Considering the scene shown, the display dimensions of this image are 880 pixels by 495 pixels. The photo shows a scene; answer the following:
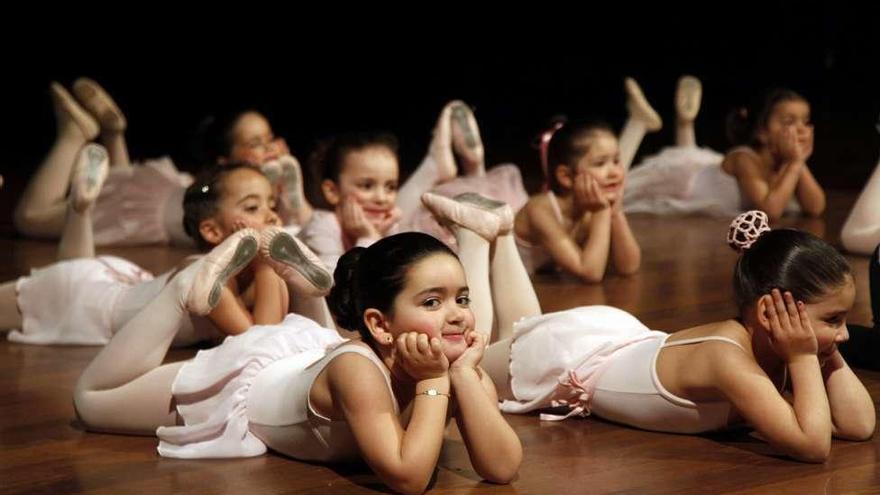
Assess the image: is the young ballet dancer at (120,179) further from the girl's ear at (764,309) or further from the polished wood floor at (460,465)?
the girl's ear at (764,309)

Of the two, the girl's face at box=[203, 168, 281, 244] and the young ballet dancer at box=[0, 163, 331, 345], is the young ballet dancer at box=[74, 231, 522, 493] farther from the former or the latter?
the girl's face at box=[203, 168, 281, 244]

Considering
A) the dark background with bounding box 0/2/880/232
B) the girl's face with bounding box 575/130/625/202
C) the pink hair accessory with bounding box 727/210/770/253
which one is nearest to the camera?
the pink hair accessory with bounding box 727/210/770/253

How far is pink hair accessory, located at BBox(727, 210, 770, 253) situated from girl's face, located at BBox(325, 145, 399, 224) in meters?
1.45

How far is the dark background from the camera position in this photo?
8.32 meters

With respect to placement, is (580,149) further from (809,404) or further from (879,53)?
(879,53)

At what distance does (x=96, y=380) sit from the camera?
9.84 ft

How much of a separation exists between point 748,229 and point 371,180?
4.96 ft

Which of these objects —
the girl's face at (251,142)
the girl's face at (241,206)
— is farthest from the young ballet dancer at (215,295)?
the girl's face at (251,142)

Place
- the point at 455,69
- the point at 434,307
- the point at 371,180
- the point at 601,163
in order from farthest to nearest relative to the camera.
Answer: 1. the point at 455,69
2. the point at 601,163
3. the point at 371,180
4. the point at 434,307

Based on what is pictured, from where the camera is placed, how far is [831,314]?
2.70 metres

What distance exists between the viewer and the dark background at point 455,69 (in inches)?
328

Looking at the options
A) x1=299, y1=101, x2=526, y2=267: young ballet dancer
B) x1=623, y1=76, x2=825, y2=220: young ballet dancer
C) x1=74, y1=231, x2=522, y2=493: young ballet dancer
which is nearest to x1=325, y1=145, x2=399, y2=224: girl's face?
x1=299, y1=101, x2=526, y2=267: young ballet dancer

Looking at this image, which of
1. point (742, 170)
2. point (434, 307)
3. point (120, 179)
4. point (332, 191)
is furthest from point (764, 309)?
point (120, 179)

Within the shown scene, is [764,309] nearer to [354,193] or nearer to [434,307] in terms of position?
[434,307]
